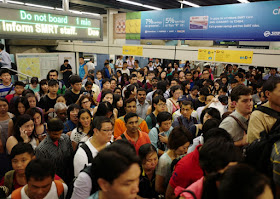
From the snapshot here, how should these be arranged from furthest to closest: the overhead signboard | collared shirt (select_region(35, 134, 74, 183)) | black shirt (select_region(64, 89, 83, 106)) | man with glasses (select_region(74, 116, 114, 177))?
black shirt (select_region(64, 89, 83, 106)), the overhead signboard, collared shirt (select_region(35, 134, 74, 183)), man with glasses (select_region(74, 116, 114, 177))

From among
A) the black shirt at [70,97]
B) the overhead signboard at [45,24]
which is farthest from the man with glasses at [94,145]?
the black shirt at [70,97]

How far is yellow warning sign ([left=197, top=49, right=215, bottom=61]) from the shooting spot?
18.9 feet

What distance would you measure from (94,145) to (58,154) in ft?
1.88

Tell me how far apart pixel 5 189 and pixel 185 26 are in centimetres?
593

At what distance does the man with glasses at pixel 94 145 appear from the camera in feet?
7.37

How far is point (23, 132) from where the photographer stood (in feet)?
9.58

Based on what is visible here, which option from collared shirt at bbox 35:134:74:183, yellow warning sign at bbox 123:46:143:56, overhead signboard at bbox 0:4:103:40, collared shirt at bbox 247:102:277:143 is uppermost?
overhead signboard at bbox 0:4:103:40

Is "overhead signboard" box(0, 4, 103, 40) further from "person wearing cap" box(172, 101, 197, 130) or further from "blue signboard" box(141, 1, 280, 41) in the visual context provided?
"blue signboard" box(141, 1, 280, 41)

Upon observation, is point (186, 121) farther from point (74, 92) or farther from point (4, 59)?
point (4, 59)

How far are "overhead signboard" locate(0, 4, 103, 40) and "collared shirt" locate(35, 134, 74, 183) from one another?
1817 millimetres

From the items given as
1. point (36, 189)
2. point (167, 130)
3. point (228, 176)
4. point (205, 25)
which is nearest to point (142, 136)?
point (167, 130)

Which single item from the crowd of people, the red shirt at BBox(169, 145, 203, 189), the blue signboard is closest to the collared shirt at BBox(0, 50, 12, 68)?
the crowd of people

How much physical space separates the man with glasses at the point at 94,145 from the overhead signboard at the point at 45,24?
204 centimetres

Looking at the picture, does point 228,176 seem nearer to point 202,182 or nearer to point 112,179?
point 202,182
